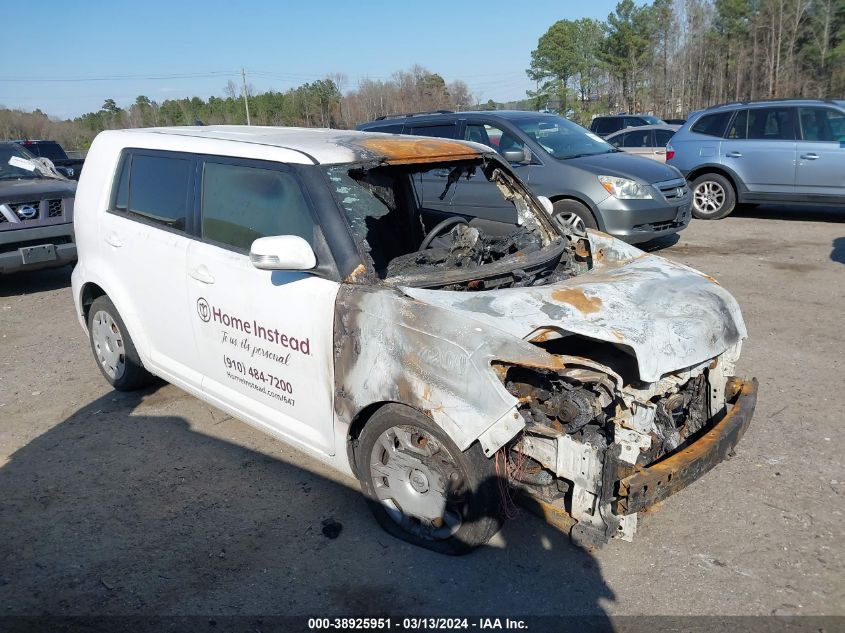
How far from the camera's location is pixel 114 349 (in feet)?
16.6

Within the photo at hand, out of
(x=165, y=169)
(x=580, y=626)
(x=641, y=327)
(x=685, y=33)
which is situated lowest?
(x=580, y=626)

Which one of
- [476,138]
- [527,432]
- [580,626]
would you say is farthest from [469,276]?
[476,138]

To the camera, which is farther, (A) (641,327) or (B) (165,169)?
(B) (165,169)

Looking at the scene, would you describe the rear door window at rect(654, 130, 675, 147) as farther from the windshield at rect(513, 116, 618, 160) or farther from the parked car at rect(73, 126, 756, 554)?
the parked car at rect(73, 126, 756, 554)

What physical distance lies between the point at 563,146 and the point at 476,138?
4.01 ft

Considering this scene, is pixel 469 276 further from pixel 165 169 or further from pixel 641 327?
pixel 165 169

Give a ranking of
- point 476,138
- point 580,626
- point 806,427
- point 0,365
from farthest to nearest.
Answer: point 476,138, point 0,365, point 806,427, point 580,626

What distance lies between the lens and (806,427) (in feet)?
14.4

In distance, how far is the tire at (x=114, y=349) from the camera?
4.85 m

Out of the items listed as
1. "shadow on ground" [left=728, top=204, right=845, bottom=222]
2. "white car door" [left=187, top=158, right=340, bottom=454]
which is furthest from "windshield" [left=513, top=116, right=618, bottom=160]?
"white car door" [left=187, top=158, right=340, bottom=454]

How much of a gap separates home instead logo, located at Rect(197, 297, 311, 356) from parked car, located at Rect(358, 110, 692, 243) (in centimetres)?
525

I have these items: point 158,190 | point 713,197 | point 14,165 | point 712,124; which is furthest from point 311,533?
point 712,124

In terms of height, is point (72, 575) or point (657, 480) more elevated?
point (657, 480)

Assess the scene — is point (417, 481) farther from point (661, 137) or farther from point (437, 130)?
point (661, 137)
